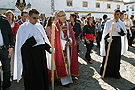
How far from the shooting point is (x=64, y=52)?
425cm

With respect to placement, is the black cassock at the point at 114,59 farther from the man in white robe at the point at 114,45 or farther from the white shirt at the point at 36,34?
the white shirt at the point at 36,34

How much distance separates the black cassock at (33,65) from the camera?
3.16 m

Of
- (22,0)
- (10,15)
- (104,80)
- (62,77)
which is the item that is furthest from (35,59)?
(22,0)

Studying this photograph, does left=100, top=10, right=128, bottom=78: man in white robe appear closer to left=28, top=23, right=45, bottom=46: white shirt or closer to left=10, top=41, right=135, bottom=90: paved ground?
left=10, top=41, right=135, bottom=90: paved ground

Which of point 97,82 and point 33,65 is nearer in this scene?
point 33,65

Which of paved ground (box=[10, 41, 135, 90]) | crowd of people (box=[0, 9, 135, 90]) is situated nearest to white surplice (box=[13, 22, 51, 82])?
crowd of people (box=[0, 9, 135, 90])

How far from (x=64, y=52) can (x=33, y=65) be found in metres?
1.28

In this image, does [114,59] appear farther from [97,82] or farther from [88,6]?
[88,6]

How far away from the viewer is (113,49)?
458 cm

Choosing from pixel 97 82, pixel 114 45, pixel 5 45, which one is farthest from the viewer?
pixel 114 45

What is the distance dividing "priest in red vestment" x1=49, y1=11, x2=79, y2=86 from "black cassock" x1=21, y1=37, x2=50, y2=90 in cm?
88

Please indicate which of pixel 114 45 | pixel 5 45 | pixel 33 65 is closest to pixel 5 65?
pixel 5 45

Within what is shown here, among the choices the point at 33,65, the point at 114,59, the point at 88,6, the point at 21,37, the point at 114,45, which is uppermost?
the point at 88,6

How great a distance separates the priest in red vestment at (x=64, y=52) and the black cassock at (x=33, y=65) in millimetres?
880
